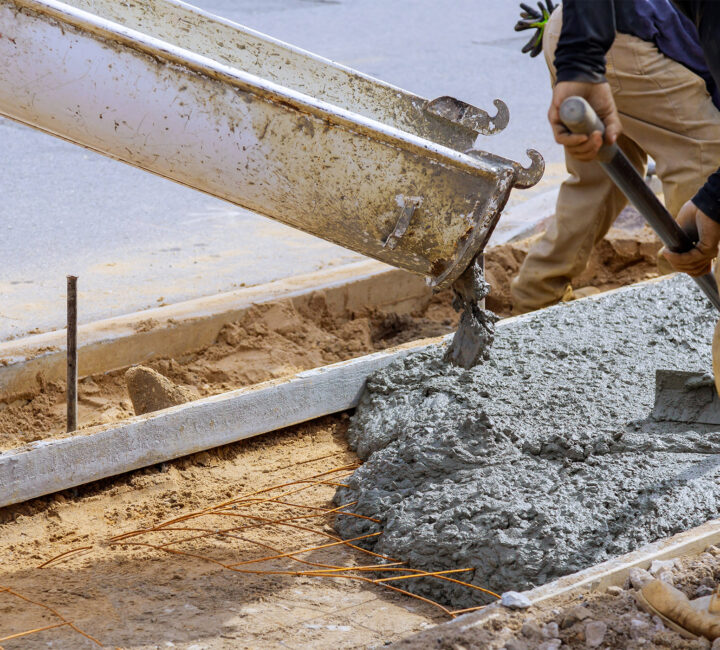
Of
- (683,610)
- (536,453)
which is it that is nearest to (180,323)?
(536,453)

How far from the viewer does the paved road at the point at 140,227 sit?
5301 millimetres

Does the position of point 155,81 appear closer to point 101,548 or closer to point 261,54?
point 261,54

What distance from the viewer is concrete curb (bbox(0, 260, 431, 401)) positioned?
4.21m

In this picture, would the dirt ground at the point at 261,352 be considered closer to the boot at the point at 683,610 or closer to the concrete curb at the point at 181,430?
the concrete curb at the point at 181,430

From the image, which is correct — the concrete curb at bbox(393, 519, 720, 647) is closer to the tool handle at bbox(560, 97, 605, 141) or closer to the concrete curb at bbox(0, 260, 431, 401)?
the tool handle at bbox(560, 97, 605, 141)

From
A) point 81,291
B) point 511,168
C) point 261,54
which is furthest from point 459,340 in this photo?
point 81,291

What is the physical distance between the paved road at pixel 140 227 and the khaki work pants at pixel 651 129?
59.6 inches

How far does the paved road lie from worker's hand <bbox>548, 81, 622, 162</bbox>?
3.08 m

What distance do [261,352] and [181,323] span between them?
404 millimetres

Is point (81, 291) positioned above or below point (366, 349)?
below

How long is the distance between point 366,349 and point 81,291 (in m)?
1.58

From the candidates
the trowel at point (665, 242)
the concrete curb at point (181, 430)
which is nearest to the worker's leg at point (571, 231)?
the concrete curb at point (181, 430)

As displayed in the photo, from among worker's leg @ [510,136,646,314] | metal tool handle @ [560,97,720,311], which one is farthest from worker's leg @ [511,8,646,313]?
metal tool handle @ [560,97,720,311]

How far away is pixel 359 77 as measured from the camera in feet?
13.1
